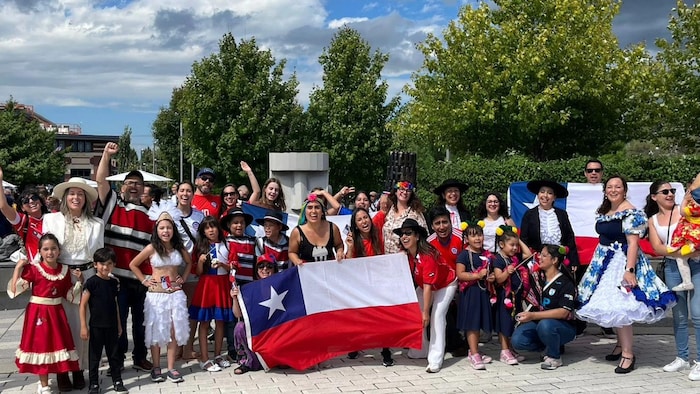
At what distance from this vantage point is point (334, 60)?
26.1m

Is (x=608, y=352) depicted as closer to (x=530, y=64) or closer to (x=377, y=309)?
(x=377, y=309)

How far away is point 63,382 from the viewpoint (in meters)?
5.78

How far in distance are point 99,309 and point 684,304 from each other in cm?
542

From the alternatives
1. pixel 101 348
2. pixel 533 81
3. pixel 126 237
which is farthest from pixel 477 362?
pixel 533 81

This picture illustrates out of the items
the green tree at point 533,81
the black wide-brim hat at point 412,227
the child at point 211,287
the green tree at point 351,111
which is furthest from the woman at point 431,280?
the green tree at point 351,111

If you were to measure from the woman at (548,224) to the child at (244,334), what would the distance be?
9.23ft

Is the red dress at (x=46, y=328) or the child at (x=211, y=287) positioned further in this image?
the child at (x=211, y=287)

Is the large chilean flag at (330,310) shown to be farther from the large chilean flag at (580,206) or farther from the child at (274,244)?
the large chilean flag at (580,206)

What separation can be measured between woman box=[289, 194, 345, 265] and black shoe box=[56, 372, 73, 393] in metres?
2.28

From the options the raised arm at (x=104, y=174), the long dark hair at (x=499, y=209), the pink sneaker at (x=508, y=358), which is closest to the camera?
the raised arm at (x=104, y=174)

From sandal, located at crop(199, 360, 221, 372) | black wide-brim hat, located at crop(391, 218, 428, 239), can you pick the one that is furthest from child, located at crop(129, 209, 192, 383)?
black wide-brim hat, located at crop(391, 218, 428, 239)

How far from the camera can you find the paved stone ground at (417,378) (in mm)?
5801

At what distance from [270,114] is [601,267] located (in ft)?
69.2

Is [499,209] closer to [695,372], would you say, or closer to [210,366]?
[695,372]
